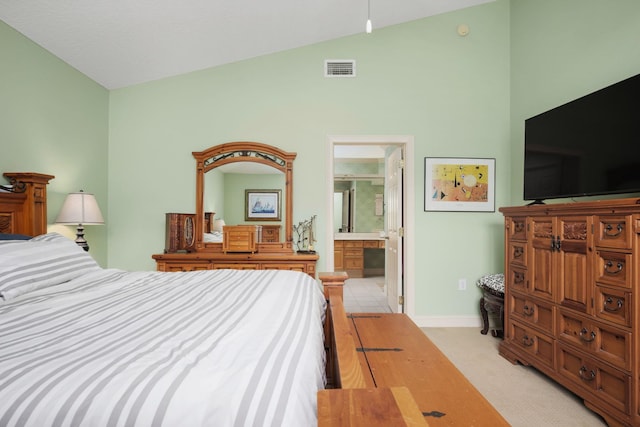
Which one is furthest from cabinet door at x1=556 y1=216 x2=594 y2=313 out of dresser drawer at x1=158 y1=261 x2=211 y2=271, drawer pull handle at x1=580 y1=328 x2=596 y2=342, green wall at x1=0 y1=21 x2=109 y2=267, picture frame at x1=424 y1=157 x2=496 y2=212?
green wall at x1=0 y1=21 x2=109 y2=267

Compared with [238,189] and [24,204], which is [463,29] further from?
[24,204]

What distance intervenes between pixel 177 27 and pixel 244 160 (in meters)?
1.33

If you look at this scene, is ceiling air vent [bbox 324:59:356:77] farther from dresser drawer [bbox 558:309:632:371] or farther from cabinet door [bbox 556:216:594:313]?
dresser drawer [bbox 558:309:632:371]

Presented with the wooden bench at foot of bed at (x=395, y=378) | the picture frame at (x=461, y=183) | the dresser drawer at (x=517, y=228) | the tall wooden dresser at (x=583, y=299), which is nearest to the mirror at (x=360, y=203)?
the picture frame at (x=461, y=183)

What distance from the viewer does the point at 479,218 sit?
3.55 m

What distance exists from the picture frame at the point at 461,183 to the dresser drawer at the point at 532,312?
1.16 metres

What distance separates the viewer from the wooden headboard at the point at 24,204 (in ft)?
7.42

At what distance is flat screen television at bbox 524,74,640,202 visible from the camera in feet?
6.32

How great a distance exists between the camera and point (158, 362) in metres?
0.77

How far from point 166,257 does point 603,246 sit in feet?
11.3

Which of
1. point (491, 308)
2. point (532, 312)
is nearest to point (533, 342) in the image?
point (532, 312)

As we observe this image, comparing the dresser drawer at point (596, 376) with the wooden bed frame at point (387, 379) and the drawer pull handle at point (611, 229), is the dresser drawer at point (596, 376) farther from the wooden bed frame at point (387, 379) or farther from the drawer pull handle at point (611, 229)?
the wooden bed frame at point (387, 379)

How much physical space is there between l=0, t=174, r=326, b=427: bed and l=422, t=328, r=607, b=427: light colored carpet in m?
1.59

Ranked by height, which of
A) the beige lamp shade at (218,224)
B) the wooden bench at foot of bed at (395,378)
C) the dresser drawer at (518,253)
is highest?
the beige lamp shade at (218,224)
